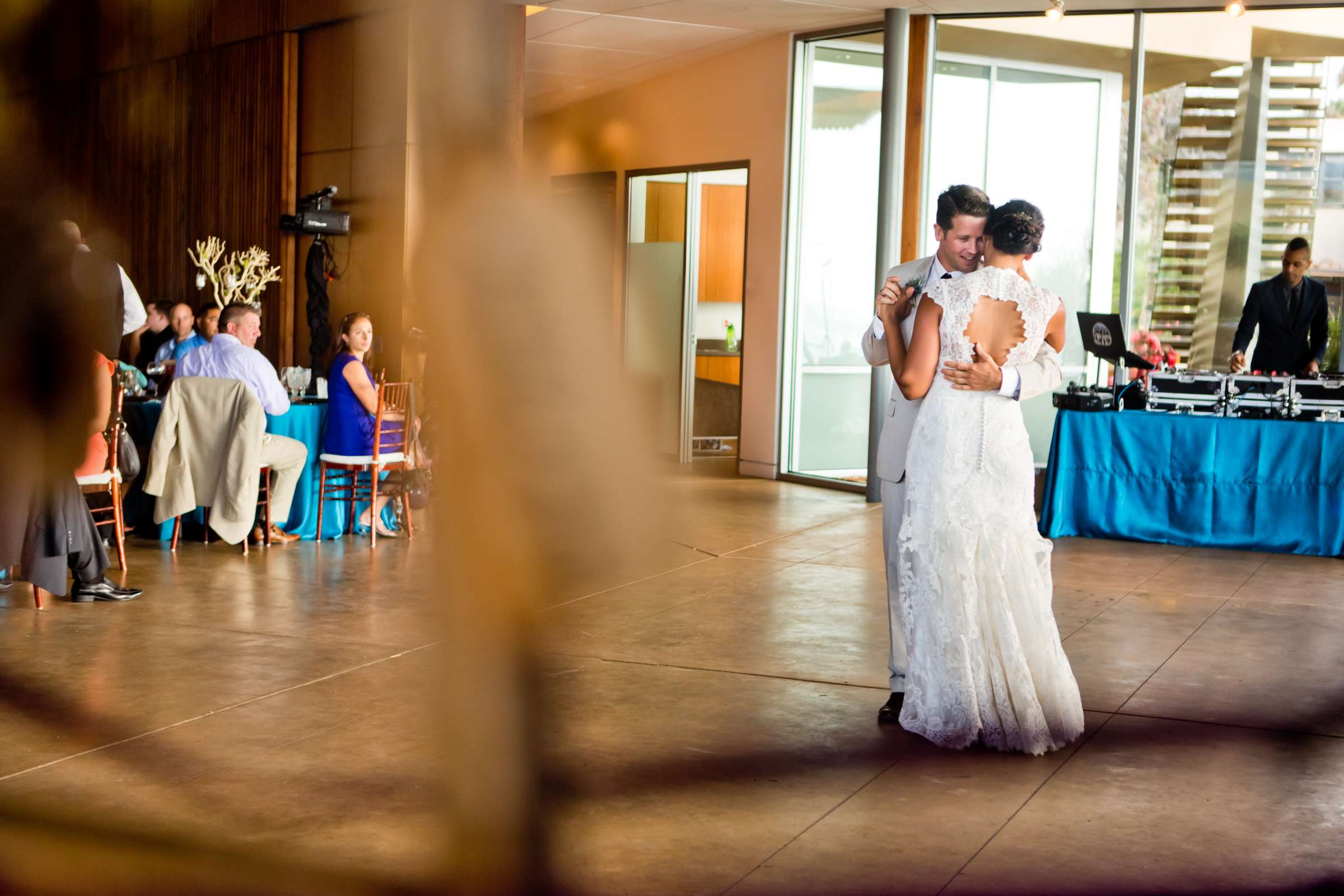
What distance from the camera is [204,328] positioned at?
5.35 metres

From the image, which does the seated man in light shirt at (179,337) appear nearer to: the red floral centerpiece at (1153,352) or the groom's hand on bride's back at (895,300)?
the groom's hand on bride's back at (895,300)

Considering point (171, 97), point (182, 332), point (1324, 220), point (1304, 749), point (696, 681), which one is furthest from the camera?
point (1324, 220)

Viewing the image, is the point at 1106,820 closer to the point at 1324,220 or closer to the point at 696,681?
the point at 696,681

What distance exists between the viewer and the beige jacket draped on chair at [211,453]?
4.70m

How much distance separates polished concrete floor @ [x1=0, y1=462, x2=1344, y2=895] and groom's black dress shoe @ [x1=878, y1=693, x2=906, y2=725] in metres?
0.04

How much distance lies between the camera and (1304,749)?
2785 mm

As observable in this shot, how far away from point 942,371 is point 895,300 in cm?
21

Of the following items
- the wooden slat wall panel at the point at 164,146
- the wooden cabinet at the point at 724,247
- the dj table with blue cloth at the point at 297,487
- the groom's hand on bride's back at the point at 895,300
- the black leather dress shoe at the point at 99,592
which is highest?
the wooden cabinet at the point at 724,247

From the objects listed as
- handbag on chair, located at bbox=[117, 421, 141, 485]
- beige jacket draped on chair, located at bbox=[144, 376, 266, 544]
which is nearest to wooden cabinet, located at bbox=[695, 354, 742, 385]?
beige jacket draped on chair, located at bbox=[144, 376, 266, 544]

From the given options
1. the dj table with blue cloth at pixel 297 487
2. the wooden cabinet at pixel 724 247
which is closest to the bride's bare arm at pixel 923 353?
the dj table with blue cloth at pixel 297 487

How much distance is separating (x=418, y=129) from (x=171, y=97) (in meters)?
0.16

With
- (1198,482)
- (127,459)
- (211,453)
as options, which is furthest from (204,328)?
(1198,482)

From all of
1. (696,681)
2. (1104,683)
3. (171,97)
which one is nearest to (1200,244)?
(1104,683)

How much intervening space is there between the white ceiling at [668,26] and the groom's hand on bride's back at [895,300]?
63 centimetres
